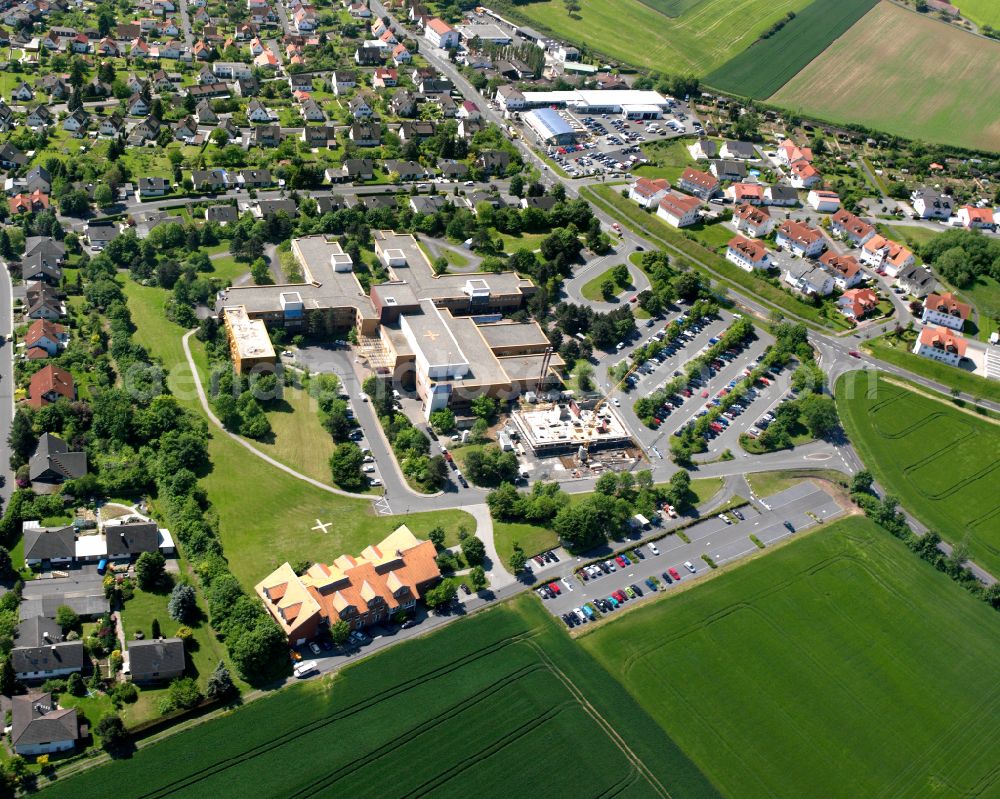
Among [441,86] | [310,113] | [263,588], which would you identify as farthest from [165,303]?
[441,86]

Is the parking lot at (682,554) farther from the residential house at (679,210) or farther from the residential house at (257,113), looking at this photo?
the residential house at (257,113)

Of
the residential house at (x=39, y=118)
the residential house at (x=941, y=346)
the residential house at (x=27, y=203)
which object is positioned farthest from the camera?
the residential house at (x=39, y=118)

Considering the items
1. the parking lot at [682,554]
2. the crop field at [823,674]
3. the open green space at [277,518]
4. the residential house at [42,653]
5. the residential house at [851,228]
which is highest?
the residential house at [851,228]

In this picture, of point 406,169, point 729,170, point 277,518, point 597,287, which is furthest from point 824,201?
point 277,518

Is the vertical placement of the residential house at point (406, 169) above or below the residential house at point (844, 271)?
above

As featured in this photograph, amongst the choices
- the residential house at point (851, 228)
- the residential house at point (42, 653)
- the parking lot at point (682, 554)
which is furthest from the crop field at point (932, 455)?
the residential house at point (42, 653)

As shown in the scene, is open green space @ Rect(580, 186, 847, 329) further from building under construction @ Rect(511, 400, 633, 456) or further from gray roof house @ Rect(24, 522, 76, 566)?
gray roof house @ Rect(24, 522, 76, 566)

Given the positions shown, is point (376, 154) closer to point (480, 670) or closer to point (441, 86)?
point (441, 86)
